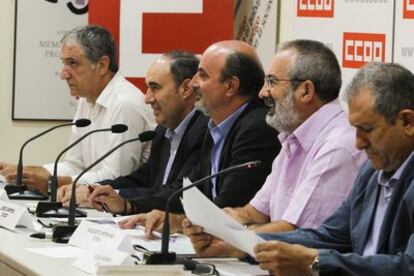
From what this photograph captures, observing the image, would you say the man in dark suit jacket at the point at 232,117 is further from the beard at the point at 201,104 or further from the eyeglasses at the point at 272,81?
the eyeglasses at the point at 272,81

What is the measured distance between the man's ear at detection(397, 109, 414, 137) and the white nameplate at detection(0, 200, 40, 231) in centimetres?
157

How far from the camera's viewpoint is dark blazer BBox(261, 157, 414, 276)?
8.75 ft

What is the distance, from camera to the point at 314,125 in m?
3.52

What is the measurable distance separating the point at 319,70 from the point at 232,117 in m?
0.75

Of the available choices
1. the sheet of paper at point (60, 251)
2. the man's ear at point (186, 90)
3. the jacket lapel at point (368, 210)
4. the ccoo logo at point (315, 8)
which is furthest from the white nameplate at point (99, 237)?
the ccoo logo at point (315, 8)

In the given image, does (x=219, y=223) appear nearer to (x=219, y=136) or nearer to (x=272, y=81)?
(x=272, y=81)

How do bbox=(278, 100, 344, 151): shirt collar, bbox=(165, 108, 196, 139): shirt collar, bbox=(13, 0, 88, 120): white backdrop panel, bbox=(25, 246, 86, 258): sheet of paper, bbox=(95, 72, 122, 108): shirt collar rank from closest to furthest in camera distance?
bbox=(25, 246, 86, 258): sheet of paper, bbox=(278, 100, 344, 151): shirt collar, bbox=(165, 108, 196, 139): shirt collar, bbox=(95, 72, 122, 108): shirt collar, bbox=(13, 0, 88, 120): white backdrop panel

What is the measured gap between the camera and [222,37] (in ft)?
18.6

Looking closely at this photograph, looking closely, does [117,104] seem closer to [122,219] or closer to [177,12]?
[177,12]

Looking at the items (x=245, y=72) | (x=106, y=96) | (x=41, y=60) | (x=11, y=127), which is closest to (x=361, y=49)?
(x=245, y=72)

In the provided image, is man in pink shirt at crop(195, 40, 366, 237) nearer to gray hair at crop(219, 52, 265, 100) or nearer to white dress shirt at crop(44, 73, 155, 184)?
gray hair at crop(219, 52, 265, 100)

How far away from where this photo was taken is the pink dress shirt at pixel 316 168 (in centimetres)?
334

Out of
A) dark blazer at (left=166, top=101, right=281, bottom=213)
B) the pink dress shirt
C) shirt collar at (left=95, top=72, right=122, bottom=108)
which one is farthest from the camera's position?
shirt collar at (left=95, top=72, right=122, bottom=108)

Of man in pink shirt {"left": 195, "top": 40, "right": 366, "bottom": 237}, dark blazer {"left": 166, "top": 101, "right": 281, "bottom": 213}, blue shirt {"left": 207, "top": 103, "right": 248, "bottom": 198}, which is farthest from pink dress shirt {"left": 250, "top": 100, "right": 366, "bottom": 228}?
blue shirt {"left": 207, "top": 103, "right": 248, "bottom": 198}
